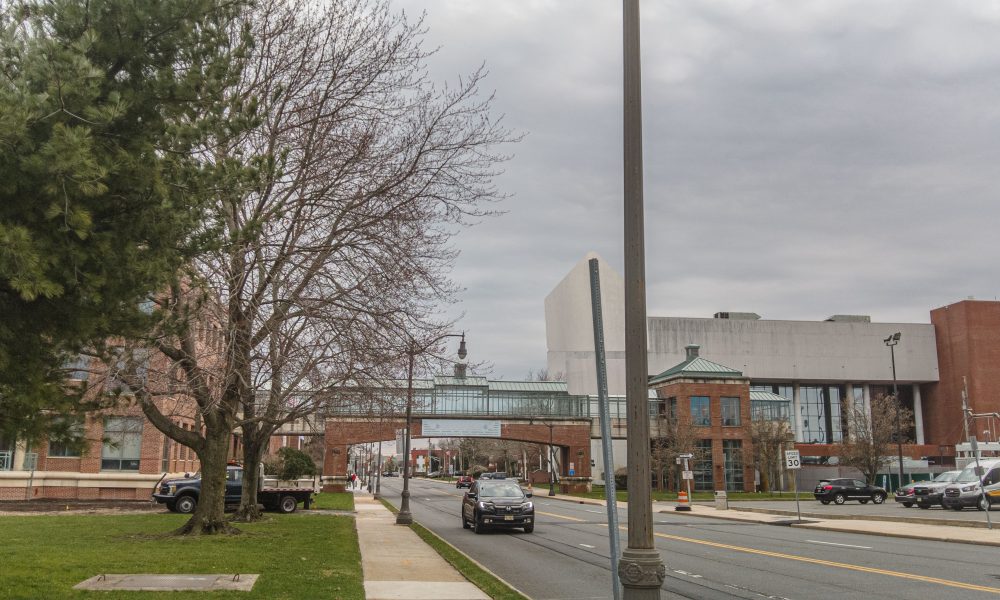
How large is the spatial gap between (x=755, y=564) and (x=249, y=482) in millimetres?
16971

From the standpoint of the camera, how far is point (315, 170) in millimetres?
18172

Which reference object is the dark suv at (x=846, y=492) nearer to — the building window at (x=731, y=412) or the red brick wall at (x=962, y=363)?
the building window at (x=731, y=412)

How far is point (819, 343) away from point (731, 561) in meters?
82.0

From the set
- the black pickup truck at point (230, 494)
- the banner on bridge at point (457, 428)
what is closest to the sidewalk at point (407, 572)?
the black pickup truck at point (230, 494)

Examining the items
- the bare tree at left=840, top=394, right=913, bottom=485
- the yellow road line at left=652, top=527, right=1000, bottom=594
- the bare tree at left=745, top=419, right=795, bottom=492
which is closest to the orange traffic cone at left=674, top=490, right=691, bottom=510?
the yellow road line at left=652, top=527, right=1000, bottom=594

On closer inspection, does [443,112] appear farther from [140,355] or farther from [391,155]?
[140,355]

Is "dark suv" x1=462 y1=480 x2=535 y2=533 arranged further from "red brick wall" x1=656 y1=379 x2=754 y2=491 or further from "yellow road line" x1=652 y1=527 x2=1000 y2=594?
"red brick wall" x1=656 y1=379 x2=754 y2=491

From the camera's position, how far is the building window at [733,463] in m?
67.9

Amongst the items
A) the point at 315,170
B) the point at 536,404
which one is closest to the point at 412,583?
the point at 315,170

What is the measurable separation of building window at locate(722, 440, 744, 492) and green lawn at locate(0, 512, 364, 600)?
50.3 m

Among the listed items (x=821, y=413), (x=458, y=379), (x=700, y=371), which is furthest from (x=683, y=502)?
(x=821, y=413)

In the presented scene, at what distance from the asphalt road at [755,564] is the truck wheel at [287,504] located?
31.3 ft

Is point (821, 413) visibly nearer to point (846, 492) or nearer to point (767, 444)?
point (767, 444)

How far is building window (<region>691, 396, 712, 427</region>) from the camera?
2694 inches
